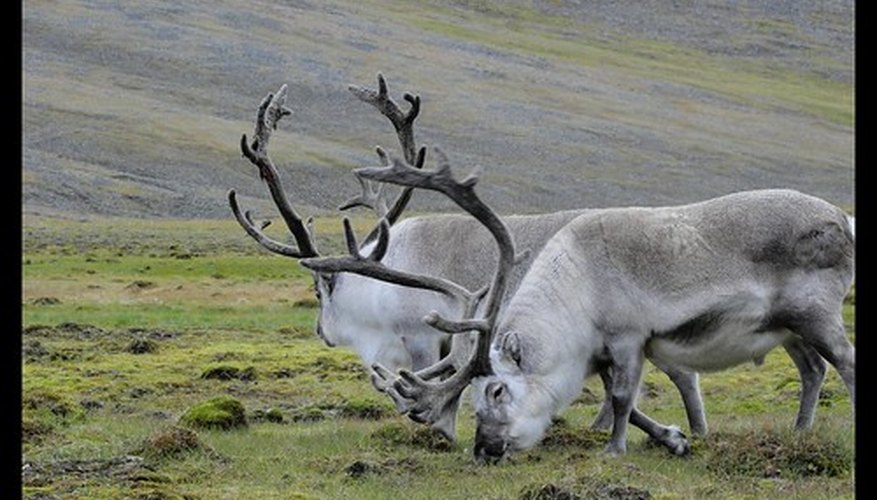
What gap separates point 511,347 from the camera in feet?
41.5

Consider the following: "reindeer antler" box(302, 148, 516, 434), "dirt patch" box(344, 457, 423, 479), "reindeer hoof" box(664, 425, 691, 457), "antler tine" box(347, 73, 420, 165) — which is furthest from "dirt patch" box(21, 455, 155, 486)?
"antler tine" box(347, 73, 420, 165)

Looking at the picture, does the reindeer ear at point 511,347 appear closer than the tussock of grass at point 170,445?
Yes

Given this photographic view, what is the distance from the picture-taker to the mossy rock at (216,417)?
1619 cm

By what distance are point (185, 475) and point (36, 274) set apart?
43335 mm

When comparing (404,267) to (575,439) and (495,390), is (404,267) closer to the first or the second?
(575,439)

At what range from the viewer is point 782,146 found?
138500 mm

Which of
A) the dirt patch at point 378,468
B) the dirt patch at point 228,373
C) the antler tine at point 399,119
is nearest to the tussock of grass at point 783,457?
the dirt patch at point 378,468

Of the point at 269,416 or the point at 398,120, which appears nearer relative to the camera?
the point at 269,416

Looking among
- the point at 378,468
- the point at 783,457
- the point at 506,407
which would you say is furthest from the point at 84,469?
the point at 783,457

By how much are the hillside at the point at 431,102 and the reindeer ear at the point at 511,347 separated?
279ft

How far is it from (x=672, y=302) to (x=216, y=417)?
231 inches

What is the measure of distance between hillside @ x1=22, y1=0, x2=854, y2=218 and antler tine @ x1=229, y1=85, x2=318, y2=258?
3148 inches

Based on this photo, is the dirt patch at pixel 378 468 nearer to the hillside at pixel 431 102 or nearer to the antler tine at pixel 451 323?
the antler tine at pixel 451 323
